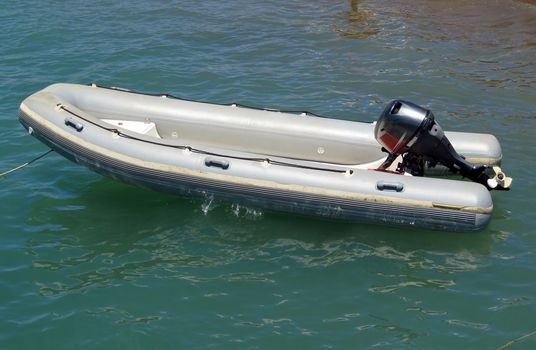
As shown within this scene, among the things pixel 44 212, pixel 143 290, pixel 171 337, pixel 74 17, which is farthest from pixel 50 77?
pixel 171 337

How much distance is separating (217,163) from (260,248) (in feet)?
2.72

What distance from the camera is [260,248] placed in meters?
6.71

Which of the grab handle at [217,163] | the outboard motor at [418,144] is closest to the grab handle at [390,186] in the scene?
the outboard motor at [418,144]

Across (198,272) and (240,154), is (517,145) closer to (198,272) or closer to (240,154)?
(240,154)

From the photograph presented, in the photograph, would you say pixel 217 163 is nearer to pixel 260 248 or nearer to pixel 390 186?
pixel 260 248

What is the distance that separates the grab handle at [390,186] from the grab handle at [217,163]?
1.32 m

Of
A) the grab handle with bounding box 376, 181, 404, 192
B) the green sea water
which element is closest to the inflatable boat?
the grab handle with bounding box 376, 181, 404, 192

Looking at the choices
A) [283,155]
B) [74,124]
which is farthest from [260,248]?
[74,124]

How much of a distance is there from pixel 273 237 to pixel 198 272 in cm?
81

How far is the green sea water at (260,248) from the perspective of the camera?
18.8 ft

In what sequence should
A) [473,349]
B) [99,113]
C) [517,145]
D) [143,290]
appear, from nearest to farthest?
1. [473,349]
2. [143,290]
3. [99,113]
4. [517,145]

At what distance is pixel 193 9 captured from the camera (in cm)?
1380

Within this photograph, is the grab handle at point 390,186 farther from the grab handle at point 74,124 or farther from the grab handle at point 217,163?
the grab handle at point 74,124

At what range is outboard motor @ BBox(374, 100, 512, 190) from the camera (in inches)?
263
